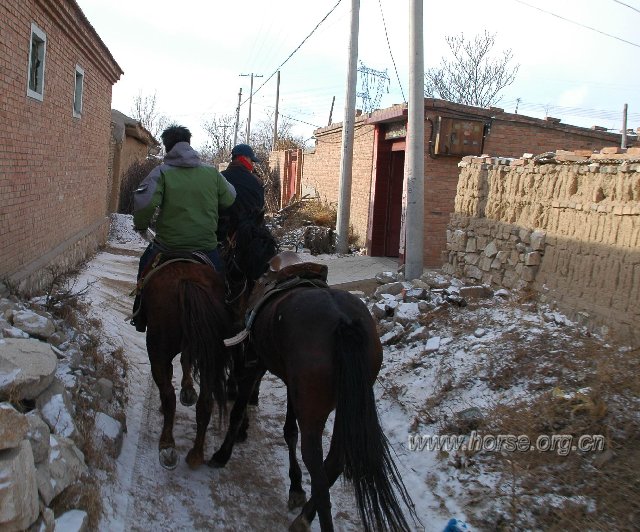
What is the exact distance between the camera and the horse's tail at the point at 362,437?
3547 mm

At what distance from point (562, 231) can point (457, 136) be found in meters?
6.07

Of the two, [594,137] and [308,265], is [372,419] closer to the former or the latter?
[308,265]

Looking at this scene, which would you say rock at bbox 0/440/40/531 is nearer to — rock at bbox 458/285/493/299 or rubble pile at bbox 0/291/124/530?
rubble pile at bbox 0/291/124/530

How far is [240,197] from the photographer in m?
5.93

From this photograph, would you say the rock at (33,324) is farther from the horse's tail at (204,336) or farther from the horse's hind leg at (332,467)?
the horse's hind leg at (332,467)

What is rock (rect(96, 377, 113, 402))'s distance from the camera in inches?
202

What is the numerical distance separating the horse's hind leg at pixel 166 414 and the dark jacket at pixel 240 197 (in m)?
1.36

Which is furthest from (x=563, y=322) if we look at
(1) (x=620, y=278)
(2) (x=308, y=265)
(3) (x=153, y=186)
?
(3) (x=153, y=186)

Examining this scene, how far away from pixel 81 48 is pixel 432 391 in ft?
26.4

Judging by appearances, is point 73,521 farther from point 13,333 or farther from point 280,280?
point 280,280

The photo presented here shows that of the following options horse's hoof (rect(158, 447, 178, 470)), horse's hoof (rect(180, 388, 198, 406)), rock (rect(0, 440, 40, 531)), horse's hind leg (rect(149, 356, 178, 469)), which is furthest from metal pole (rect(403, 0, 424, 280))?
rock (rect(0, 440, 40, 531))

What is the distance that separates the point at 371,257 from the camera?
48.6ft

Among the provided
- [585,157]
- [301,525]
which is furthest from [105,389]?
[585,157]

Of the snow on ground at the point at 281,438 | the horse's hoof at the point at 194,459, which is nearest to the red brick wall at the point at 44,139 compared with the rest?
the snow on ground at the point at 281,438
